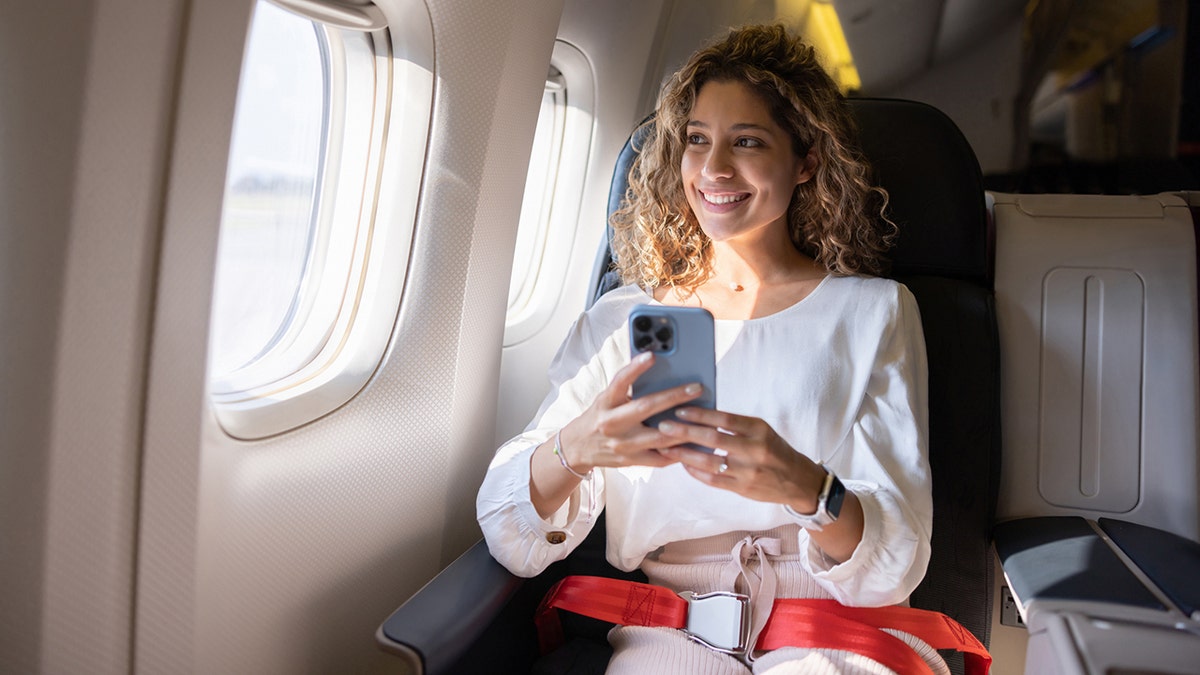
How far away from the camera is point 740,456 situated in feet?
4.30


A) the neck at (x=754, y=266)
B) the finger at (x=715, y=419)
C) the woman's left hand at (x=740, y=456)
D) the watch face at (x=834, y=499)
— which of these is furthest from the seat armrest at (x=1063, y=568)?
the neck at (x=754, y=266)

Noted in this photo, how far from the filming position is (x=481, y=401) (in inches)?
81.7

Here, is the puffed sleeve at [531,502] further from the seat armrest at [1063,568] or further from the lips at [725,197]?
the seat armrest at [1063,568]

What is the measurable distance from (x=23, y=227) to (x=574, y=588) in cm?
106

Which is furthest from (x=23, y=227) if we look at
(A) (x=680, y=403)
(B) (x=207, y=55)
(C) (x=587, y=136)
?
(C) (x=587, y=136)

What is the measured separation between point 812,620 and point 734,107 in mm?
936

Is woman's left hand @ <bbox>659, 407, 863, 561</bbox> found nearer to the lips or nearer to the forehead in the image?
the lips

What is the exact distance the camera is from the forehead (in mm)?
1743

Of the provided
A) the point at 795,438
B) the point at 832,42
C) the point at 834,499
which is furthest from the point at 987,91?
the point at 834,499

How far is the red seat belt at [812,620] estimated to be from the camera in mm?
1486

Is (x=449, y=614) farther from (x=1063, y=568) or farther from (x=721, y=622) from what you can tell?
(x=1063, y=568)

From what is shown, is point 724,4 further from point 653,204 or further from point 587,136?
point 653,204

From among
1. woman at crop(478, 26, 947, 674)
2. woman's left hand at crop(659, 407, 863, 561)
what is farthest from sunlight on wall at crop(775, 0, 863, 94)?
woman's left hand at crop(659, 407, 863, 561)

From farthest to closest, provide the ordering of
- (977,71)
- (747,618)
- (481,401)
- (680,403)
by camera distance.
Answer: (977,71)
(481,401)
(747,618)
(680,403)
